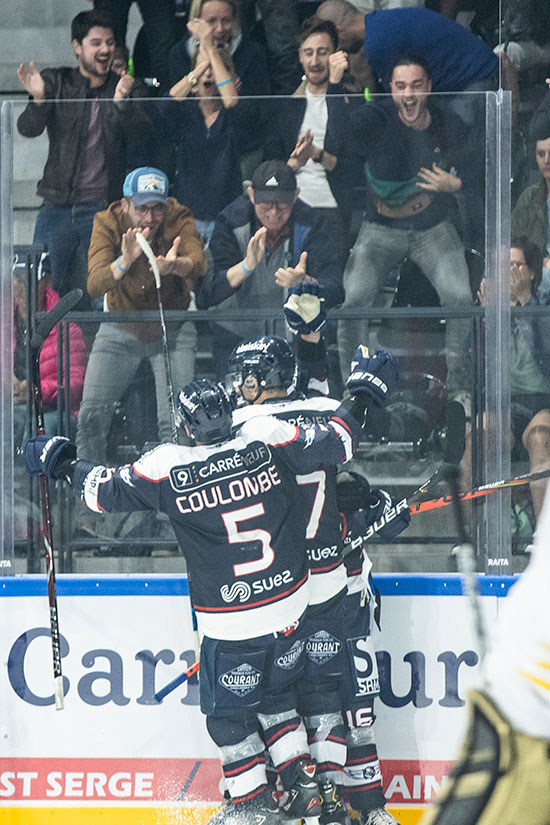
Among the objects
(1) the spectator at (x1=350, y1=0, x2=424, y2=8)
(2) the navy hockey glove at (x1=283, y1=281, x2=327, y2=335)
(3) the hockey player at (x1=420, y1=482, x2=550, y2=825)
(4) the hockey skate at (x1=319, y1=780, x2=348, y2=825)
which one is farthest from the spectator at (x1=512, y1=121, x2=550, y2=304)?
(3) the hockey player at (x1=420, y1=482, x2=550, y2=825)

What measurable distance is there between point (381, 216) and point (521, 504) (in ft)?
3.19

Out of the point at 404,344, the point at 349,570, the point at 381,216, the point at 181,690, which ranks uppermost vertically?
the point at 381,216

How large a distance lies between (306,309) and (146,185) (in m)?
0.62

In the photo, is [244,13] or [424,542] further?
[244,13]

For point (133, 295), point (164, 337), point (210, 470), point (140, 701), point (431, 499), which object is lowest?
point (140, 701)

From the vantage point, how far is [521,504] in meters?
3.54

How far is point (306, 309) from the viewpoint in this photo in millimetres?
3475

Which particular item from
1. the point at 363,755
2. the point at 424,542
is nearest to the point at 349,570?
the point at 424,542

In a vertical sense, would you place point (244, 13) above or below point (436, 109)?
above

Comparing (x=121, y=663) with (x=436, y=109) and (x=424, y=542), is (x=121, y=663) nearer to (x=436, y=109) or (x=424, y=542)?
(x=424, y=542)

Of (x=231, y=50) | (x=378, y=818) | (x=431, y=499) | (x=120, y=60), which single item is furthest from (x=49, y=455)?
(x=231, y=50)

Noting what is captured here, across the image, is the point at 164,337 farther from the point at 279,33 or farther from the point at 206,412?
the point at 279,33

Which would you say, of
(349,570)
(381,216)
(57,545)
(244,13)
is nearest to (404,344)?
(381,216)

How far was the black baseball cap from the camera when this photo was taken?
11.6 ft
